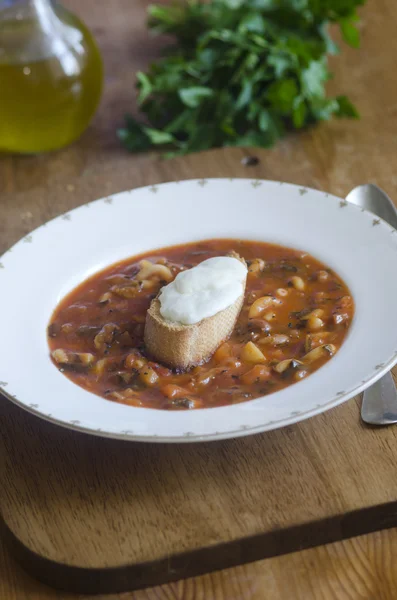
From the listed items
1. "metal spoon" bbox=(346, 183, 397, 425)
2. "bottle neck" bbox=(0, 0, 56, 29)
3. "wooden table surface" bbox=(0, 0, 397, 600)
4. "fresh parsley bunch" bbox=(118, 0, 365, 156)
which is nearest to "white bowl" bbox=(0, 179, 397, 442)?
"metal spoon" bbox=(346, 183, 397, 425)

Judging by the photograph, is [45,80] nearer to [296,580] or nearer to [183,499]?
[183,499]

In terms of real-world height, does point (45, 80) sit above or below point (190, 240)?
above

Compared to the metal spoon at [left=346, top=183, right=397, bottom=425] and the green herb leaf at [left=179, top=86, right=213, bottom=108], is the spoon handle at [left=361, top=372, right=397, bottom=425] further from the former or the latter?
the green herb leaf at [left=179, top=86, right=213, bottom=108]

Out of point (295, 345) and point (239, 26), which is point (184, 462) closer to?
point (295, 345)

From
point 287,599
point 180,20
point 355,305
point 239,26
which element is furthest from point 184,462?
point 180,20

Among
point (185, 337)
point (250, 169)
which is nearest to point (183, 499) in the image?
point (185, 337)

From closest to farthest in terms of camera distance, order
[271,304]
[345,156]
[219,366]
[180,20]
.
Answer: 1. [219,366]
2. [271,304]
3. [345,156]
4. [180,20]

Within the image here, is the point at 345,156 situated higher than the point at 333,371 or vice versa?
the point at 333,371
